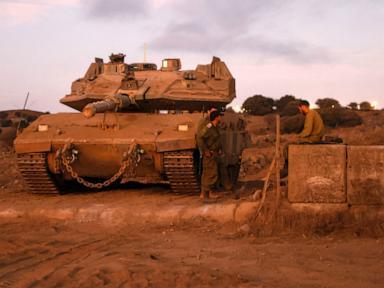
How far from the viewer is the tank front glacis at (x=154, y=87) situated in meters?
12.1

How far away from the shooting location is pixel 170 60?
1360cm

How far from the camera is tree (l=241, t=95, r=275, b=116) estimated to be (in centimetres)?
4550

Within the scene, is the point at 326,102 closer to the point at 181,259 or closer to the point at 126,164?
the point at 126,164

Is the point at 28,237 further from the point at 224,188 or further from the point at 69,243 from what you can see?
the point at 224,188

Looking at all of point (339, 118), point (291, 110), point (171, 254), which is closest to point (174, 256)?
point (171, 254)

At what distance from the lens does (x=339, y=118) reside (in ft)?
121

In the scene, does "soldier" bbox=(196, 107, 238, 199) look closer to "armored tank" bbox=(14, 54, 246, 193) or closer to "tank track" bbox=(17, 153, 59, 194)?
"armored tank" bbox=(14, 54, 246, 193)

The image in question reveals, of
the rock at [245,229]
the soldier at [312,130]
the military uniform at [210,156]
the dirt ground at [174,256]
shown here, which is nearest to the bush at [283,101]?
the military uniform at [210,156]

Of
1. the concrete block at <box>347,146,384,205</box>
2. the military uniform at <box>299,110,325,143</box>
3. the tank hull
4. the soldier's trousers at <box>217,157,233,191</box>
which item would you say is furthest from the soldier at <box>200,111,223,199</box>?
the concrete block at <box>347,146,384,205</box>

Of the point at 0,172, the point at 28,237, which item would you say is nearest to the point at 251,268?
the point at 28,237

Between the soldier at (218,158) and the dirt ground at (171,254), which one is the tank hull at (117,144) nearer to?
the soldier at (218,158)

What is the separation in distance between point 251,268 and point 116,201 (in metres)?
4.96

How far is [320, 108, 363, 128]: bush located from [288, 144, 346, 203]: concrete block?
94.9ft

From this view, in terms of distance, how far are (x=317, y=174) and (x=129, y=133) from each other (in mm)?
3574
